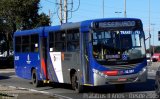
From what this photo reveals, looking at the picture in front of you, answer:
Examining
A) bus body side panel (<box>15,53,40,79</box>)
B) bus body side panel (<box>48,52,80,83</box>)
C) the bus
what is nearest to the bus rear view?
the bus

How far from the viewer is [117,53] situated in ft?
60.8

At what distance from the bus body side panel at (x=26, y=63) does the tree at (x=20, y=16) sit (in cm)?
2596

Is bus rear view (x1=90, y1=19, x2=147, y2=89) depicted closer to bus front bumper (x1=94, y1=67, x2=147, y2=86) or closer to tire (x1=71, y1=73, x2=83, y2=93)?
bus front bumper (x1=94, y1=67, x2=147, y2=86)

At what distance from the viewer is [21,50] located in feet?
86.6

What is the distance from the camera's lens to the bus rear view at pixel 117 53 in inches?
726

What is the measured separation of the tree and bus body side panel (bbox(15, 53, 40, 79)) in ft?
85.2

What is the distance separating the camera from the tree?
2080 inches

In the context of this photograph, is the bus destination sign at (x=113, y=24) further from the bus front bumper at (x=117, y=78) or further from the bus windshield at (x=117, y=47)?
the bus front bumper at (x=117, y=78)

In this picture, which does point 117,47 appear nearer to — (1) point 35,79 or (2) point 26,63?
(1) point 35,79

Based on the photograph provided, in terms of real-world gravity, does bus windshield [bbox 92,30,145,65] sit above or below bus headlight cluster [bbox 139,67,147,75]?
above

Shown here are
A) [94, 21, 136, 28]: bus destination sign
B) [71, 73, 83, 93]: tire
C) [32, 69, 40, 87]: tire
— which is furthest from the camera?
[32, 69, 40, 87]: tire

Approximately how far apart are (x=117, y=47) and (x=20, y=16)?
35.6 meters

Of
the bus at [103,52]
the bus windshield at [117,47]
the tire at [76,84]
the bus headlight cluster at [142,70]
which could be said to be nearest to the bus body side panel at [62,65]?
the bus at [103,52]

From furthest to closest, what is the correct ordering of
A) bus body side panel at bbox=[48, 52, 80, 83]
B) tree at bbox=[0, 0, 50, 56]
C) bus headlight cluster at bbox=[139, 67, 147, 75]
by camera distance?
tree at bbox=[0, 0, 50, 56], bus body side panel at bbox=[48, 52, 80, 83], bus headlight cluster at bbox=[139, 67, 147, 75]
